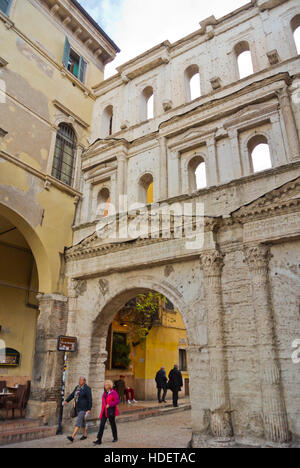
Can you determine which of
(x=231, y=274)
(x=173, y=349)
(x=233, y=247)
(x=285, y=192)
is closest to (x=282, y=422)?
(x=231, y=274)

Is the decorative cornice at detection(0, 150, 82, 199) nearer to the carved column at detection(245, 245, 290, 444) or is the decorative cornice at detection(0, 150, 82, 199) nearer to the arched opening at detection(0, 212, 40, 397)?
the arched opening at detection(0, 212, 40, 397)

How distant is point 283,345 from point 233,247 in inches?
98.2

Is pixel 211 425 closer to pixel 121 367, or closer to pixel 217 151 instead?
pixel 217 151

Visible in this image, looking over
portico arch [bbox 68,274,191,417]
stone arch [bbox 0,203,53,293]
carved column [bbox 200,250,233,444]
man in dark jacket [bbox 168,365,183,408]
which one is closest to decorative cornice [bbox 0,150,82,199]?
stone arch [bbox 0,203,53,293]

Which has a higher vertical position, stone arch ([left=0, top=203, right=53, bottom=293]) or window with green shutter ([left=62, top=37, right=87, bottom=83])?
window with green shutter ([left=62, top=37, right=87, bottom=83])

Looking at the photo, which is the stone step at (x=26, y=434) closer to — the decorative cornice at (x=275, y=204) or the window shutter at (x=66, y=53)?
the decorative cornice at (x=275, y=204)

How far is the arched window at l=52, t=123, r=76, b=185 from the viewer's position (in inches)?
494

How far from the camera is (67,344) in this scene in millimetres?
9898

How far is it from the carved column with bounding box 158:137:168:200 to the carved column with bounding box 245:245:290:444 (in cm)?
348

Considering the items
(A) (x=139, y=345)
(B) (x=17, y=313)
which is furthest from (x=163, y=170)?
(A) (x=139, y=345)

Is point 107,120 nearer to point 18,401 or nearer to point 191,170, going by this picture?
point 191,170

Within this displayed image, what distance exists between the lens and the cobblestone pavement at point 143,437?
7812mm

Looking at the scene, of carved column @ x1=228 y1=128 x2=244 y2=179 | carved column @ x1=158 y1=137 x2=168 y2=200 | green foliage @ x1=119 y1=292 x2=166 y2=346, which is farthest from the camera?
green foliage @ x1=119 y1=292 x2=166 y2=346

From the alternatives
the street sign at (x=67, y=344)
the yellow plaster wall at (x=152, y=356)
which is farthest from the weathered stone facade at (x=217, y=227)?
the yellow plaster wall at (x=152, y=356)
